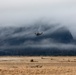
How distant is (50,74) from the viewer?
58438 millimetres

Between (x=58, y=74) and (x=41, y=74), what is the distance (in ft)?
10.5

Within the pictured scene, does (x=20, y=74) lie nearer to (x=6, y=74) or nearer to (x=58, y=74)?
(x=6, y=74)

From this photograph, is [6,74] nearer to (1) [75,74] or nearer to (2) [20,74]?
(2) [20,74]

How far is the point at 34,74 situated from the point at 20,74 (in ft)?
8.64


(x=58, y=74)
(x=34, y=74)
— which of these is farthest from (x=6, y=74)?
(x=58, y=74)

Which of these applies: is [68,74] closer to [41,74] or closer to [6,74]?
[41,74]

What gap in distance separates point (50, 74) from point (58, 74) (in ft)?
4.96

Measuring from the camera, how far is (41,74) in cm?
5869

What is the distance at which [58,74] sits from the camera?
5809 centimetres

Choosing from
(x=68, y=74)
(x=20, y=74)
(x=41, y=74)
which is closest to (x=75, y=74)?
(x=68, y=74)

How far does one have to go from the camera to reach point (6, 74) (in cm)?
5856

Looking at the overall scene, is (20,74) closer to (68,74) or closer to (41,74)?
(41,74)

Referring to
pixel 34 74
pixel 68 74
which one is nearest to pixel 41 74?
pixel 34 74

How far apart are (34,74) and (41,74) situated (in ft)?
4.32
